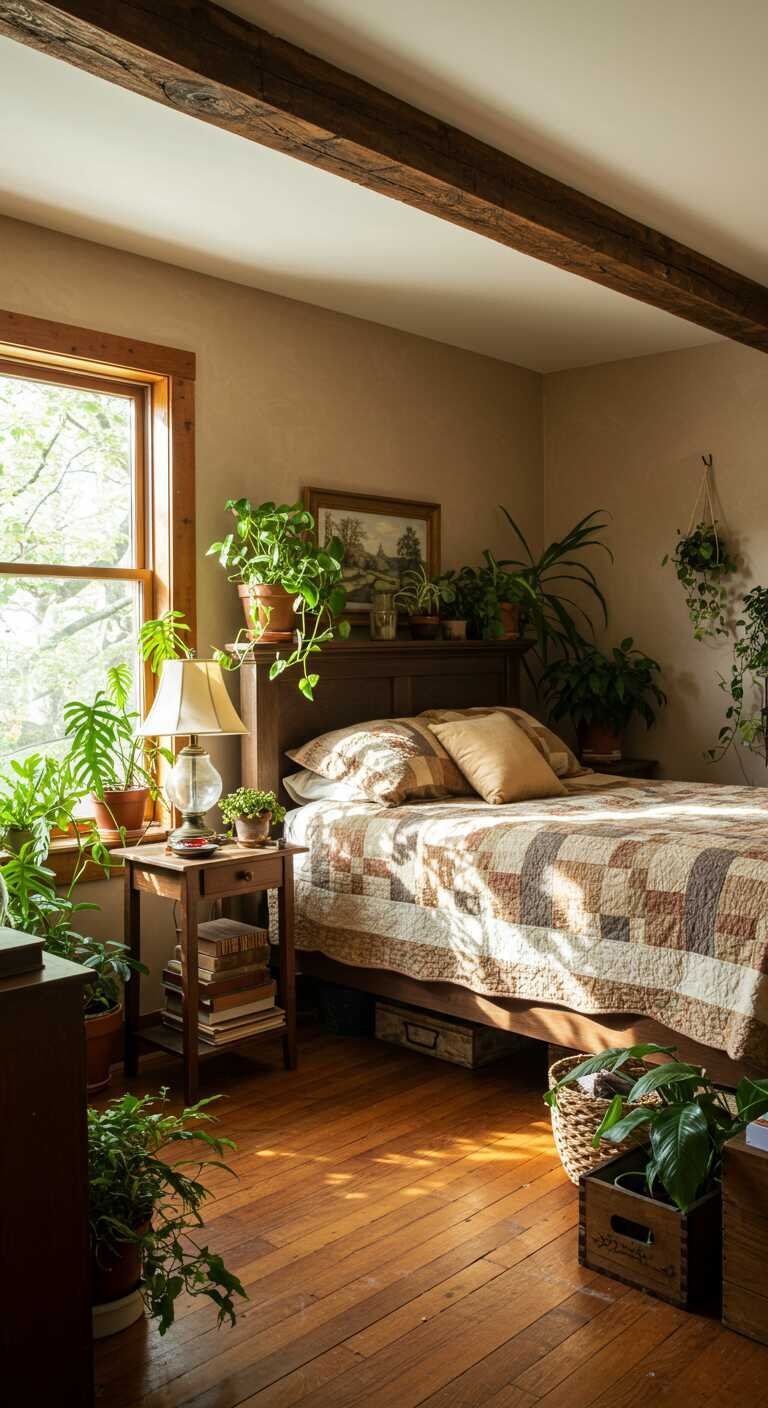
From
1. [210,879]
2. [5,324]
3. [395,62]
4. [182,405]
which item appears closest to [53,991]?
[210,879]

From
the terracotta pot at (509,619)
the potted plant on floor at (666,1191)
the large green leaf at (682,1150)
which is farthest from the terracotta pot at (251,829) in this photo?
the terracotta pot at (509,619)

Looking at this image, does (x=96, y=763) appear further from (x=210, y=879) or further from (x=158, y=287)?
(x=158, y=287)

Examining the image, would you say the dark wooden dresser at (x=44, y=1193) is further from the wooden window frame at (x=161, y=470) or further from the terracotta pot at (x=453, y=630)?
the terracotta pot at (x=453, y=630)

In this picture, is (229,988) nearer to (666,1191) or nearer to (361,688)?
(361,688)

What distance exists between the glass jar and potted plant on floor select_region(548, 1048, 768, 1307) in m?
2.37

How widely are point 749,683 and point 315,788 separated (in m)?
2.06

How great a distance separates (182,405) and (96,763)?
130 cm

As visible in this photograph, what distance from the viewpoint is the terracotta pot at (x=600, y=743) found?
Result: 16.8ft

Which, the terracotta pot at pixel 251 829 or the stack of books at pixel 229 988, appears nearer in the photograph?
the stack of books at pixel 229 988

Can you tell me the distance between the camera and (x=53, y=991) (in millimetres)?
1766

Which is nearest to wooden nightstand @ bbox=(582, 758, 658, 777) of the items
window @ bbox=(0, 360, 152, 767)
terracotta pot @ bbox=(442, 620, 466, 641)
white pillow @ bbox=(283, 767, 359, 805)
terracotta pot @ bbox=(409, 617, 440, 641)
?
terracotta pot @ bbox=(442, 620, 466, 641)

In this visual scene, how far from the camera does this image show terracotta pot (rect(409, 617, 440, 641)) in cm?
475

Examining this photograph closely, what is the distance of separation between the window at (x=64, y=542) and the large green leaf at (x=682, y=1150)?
2.25 metres

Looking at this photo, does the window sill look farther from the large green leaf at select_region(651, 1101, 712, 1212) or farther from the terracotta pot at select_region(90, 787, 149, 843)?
the large green leaf at select_region(651, 1101, 712, 1212)
